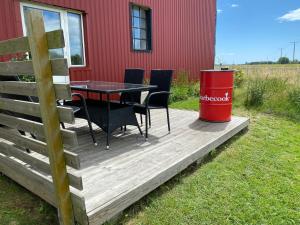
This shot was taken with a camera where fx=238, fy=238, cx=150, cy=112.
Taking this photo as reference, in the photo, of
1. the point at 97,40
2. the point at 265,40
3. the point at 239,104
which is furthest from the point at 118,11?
the point at 265,40

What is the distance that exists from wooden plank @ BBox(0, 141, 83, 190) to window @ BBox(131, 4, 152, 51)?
15.6 feet

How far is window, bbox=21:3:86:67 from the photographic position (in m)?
4.60

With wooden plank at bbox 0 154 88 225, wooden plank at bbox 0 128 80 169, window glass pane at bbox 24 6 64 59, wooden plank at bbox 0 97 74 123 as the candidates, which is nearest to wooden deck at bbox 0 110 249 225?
wooden plank at bbox 0 154 88 225

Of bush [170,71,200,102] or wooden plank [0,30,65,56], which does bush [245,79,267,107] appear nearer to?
bush [170,71,200,102]

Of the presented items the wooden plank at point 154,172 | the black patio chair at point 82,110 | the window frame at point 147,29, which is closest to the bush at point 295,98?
the wooden plank at point 154,172

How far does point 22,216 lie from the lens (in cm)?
184

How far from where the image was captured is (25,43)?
137cm

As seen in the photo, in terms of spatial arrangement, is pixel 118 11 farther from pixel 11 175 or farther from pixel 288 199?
pixel 288 199

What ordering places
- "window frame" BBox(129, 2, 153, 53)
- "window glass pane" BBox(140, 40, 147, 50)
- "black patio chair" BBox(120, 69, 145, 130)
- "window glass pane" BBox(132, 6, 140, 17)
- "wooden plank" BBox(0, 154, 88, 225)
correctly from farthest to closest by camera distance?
1. "window glass pane" BBox(140, 40, 147, 50)
2. "window glass pane" BBox(132, 6, 140, 17)
3. "window frame" BBox(129, 2, 153, 53)
4. "black patio chair" BBox(120, 69, 145, 130)
5. "wooden plank" BBox(0, 154, 88, 225)

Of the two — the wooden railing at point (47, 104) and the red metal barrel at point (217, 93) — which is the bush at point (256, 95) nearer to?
the red metal barrel at point (217, 93)

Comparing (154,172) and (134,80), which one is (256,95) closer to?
(134,80)

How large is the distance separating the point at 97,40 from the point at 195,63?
4495 millimetres

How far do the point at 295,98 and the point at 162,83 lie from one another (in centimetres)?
373

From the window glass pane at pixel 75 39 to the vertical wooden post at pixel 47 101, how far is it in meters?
3.99
